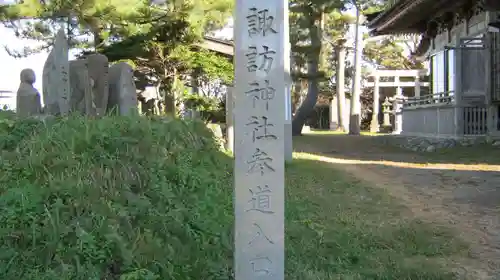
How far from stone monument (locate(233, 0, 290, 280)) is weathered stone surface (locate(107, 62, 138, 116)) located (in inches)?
296

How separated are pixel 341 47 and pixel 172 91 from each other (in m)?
14.2

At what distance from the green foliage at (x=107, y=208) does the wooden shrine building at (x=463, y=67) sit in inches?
386

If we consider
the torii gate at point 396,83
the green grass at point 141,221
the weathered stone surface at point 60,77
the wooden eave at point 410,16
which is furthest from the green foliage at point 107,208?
the torii gate at point 396,83

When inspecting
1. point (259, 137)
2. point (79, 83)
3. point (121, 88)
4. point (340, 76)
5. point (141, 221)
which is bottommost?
point (141, 221)

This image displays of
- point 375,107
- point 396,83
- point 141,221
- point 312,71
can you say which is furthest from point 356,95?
point 141,221

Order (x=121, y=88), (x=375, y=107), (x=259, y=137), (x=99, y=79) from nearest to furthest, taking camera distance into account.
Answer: (x=259, y=137) < (x=99, y=79) < (x=121, y=88) < (x=375, y=107)

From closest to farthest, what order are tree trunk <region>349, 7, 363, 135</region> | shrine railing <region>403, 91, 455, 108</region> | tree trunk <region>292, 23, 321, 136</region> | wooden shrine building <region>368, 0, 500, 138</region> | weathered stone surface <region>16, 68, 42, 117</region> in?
weathered stone surface <region>16, 68, 42, 117</region> < wooden shrine building <region>368, 0, 500, 138</region> < shrine railing <region>403, 91, 455, 108</region> < tree trunk <region>292, 23, 321, 136</region> < tree trunk <region>349, 7, 363, 135</region>

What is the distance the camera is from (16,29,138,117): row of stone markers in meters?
9.62

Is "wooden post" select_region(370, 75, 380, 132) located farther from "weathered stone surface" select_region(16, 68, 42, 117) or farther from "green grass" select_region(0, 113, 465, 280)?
"green grass" select_region(0, 113, 465, 280)

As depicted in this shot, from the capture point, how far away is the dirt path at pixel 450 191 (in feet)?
16.4

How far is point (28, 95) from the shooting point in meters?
9.86

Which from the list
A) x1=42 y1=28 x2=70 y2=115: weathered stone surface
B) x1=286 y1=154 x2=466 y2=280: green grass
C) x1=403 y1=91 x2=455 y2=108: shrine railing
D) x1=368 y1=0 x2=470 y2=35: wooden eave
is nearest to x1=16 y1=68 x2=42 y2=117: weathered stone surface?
x1=42 y1=28 x2=70 y2=115: weathered stone surface

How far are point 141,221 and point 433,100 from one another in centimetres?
1384

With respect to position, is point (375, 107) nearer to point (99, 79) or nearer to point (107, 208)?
point (99, 79)
